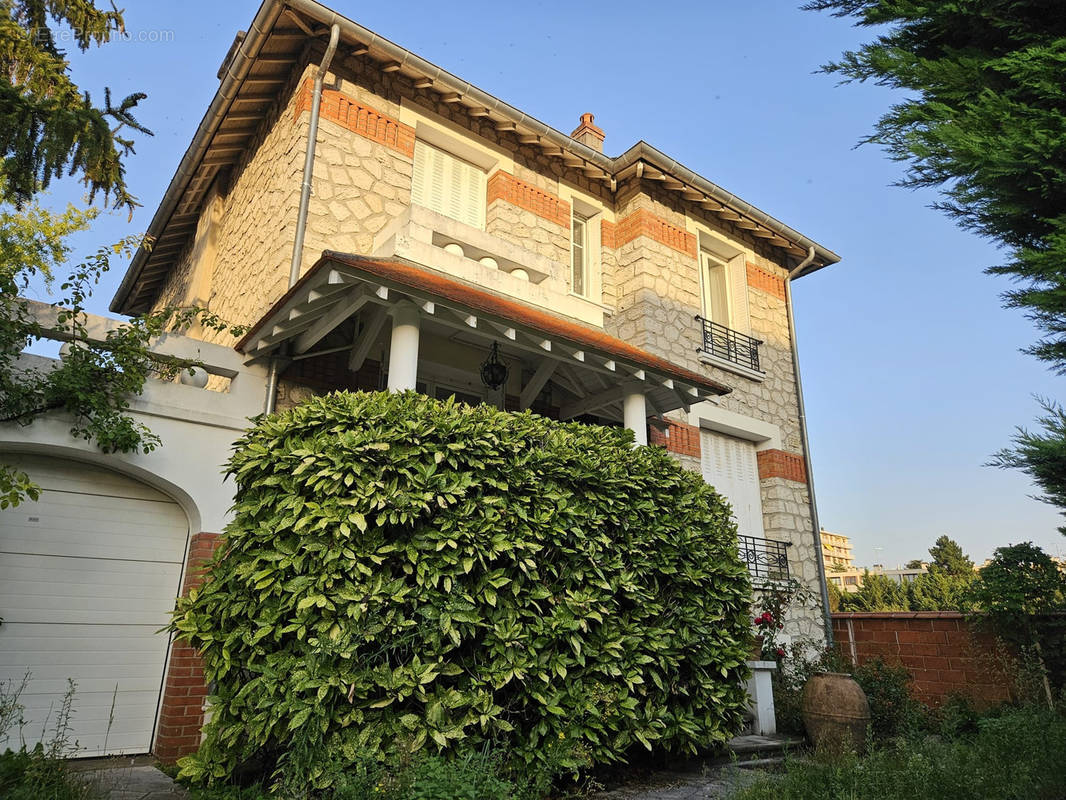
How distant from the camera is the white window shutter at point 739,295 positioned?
435 inches

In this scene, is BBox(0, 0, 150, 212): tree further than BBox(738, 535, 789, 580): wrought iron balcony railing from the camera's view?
No

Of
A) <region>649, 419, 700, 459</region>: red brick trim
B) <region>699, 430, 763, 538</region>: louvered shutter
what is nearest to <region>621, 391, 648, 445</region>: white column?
<region>649, 419, 700, 459</region>: red brick trim

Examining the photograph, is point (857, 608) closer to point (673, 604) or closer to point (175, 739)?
point (673, 604)

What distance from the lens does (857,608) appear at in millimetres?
16859

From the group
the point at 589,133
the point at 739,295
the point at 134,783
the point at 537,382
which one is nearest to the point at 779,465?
the point at 739,295

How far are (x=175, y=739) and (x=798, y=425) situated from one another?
9573mm

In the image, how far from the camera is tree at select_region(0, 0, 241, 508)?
16.7ft

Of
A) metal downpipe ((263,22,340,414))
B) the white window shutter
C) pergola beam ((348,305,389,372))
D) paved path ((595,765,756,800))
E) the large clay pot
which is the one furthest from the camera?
the white window shutter

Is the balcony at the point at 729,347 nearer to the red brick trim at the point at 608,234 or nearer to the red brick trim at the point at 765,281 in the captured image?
the red brick trim at the point at 765,281

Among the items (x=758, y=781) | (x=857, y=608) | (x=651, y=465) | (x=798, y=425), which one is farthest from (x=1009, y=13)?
(x=857, y=608)

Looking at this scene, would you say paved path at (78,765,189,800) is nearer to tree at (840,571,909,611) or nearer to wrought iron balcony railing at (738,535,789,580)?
wrought iron balcony railing at (738,535,789,580)

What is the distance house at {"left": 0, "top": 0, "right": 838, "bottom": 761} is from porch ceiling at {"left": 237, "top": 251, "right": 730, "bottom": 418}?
0.03 meters

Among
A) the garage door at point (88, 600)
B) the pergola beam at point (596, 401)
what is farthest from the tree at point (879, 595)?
the garage door at point (88, 600)

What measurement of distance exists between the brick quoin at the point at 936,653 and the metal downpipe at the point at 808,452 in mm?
885
